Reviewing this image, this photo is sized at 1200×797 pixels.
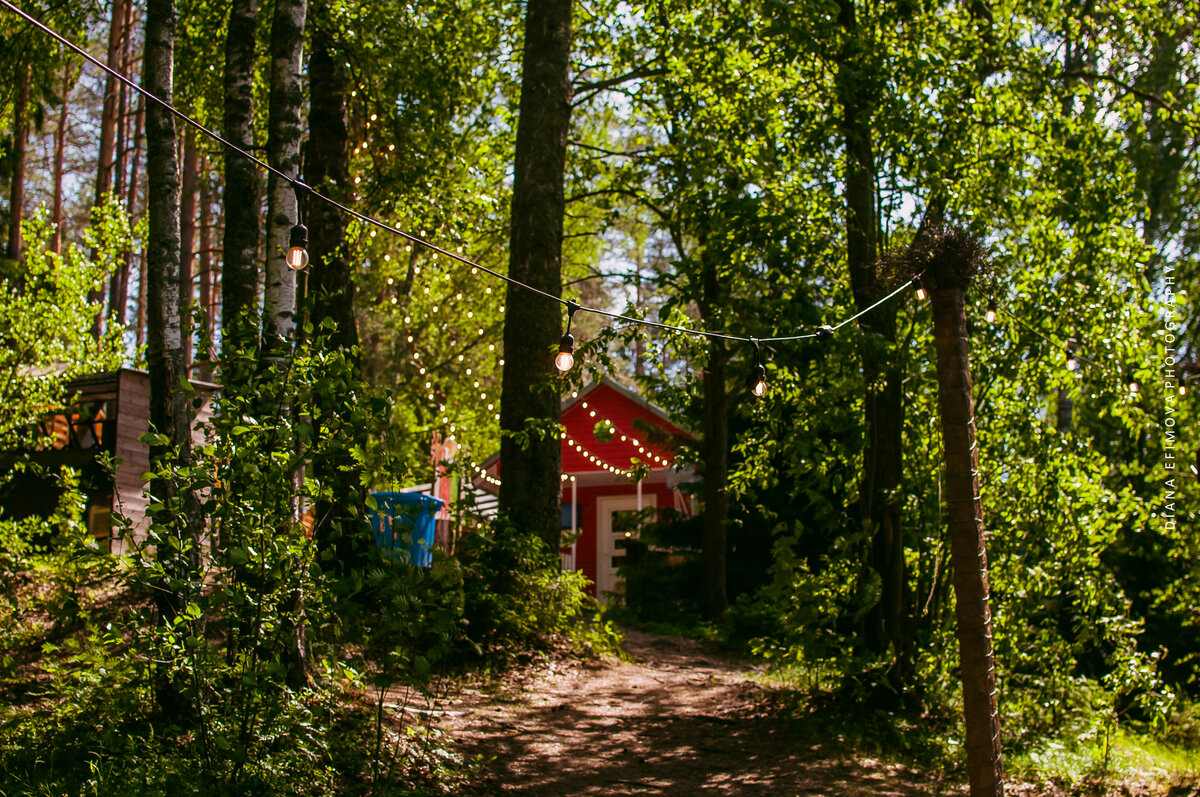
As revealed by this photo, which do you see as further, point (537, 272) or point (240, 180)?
point (537, 272)

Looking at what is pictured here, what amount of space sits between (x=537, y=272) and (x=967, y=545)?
5746 mm

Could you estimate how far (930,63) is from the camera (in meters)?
7.87

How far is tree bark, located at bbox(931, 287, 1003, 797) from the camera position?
5457 mm

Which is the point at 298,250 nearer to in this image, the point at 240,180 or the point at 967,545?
the point at 240,180

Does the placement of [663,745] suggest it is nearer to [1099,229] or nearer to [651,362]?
[651,362]

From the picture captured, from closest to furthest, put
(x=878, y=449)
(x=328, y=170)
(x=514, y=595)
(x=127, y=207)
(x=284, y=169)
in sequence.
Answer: (x=284, y=169) → (x=878, y=449) → (x=514, y=595) → (x=328, y=170) → (x=127, y=207)

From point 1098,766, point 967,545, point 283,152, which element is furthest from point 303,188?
point 1098,766

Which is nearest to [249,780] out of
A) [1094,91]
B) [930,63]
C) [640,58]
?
[930,63]

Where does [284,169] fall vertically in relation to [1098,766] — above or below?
above

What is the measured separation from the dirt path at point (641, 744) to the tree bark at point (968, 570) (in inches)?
47.1

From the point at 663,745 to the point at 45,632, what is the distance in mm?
4989

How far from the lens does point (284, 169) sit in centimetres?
678

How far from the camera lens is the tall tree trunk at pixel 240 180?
261 inches

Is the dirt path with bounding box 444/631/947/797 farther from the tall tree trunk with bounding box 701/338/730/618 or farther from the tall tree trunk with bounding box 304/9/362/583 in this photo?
the tall tree trunk with bounding box 701/338/730/618
